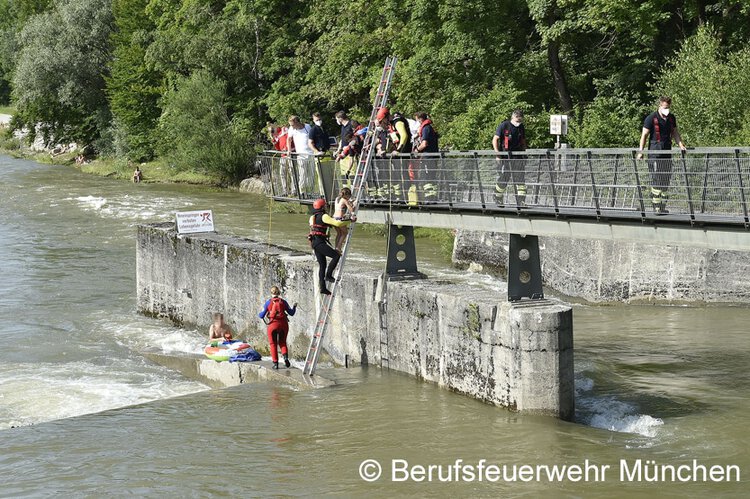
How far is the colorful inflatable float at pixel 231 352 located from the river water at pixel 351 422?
658mm

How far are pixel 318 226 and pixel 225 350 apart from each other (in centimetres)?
286

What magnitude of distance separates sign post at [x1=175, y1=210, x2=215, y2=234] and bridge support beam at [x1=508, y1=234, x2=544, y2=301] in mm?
11254

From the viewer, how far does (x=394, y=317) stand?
19.8 meters

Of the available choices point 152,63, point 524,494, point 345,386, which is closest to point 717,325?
point 345,386

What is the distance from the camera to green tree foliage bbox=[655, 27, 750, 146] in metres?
31.5

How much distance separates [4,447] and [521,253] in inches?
321

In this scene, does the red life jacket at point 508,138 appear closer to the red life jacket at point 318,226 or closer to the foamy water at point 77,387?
the red life jacket at point 318,226

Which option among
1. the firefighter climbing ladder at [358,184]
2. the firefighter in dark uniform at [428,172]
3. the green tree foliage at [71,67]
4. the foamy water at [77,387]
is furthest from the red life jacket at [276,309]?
the green tree foliage at [71,67]

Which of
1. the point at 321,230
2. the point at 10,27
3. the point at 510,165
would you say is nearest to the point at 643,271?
the point at 510,165

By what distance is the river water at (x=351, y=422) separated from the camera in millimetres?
14648

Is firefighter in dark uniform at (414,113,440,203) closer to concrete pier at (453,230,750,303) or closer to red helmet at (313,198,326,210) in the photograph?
red helmet at (313,198,326,210)

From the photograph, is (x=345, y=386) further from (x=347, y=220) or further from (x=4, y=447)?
(x=4, y=447)

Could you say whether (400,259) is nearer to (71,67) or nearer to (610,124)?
(610,124)

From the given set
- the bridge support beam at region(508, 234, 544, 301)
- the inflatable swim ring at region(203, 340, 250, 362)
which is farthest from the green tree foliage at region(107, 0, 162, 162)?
the bridge support beam at region(508, 234, 544, 301)
